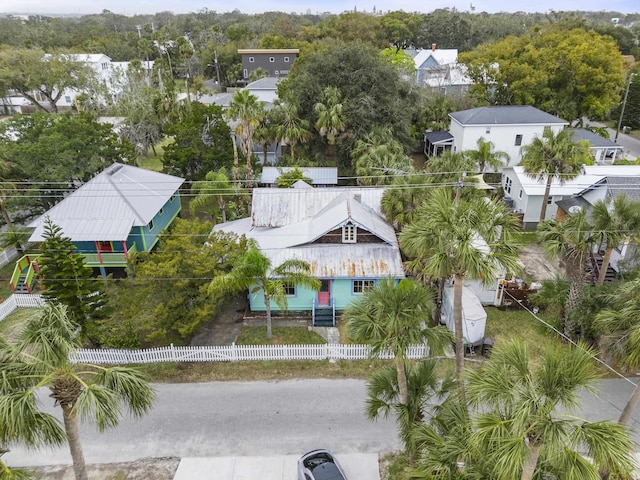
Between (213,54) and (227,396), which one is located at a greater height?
(213,54)

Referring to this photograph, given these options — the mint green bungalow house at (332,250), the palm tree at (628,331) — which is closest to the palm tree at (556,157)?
the mint green bungalow house at (332,250)

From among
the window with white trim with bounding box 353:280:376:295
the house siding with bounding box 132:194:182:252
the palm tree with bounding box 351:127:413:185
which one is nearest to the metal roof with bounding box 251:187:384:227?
the palm tree with bounding box 351:127:413:185

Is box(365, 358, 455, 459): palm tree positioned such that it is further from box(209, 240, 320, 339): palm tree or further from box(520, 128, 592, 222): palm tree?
box(520, 128, 592, 222): palm tree

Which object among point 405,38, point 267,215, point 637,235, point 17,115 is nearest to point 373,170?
point 267,215

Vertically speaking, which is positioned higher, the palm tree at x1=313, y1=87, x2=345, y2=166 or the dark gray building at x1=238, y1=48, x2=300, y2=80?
the dark gray building at x1=238, y1=48, x2=300, y2=80

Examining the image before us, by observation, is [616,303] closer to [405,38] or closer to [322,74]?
[322,74]

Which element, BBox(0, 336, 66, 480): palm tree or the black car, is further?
the black car

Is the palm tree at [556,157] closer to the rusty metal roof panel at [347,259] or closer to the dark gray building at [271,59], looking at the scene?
the rusty metal roof panel at [347,259]

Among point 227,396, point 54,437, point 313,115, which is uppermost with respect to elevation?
point 313,115
